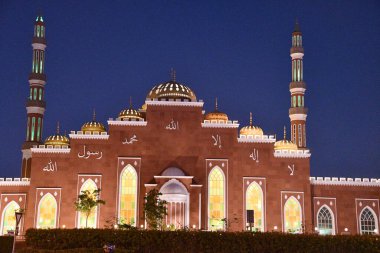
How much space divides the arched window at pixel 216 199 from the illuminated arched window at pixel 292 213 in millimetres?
4948

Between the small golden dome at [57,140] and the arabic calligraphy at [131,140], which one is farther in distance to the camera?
the small golden dome at [57,140]

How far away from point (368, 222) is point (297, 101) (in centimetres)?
1219

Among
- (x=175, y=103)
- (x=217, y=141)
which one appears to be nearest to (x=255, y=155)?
(x=217, y=141)

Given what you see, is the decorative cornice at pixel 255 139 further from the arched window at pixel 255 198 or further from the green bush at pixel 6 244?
the green bush at pixel 6 244

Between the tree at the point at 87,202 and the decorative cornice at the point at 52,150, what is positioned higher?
the decorative cornice at the point at 52,150

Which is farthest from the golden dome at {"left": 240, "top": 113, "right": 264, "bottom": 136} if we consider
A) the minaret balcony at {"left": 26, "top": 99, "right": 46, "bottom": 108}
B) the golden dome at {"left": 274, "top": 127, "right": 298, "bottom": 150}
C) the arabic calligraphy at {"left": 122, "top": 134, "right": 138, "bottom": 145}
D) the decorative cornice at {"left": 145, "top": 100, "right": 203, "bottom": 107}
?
the minaret balcony at {"left": 26, "top": 99, "right": 46, "bottom": 108}

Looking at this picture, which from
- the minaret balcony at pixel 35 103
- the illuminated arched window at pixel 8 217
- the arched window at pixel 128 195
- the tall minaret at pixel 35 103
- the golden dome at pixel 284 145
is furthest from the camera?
the minaret balcony at pixel 35 103

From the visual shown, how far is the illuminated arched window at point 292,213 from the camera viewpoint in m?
44.4

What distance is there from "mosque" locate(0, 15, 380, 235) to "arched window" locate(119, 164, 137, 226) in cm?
7

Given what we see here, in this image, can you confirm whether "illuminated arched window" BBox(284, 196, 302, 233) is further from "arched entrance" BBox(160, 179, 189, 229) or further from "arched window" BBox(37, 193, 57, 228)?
"arched window" BBox(37, 193, 57, 228)

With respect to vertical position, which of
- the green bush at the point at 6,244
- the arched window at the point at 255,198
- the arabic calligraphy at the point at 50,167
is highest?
the arabic calligraphy at the point at 50,167

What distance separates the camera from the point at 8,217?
45812 mm

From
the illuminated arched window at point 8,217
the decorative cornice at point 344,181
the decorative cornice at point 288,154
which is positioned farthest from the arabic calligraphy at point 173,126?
the illuminated arched window at point 8,217

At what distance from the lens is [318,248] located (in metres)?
29.1
